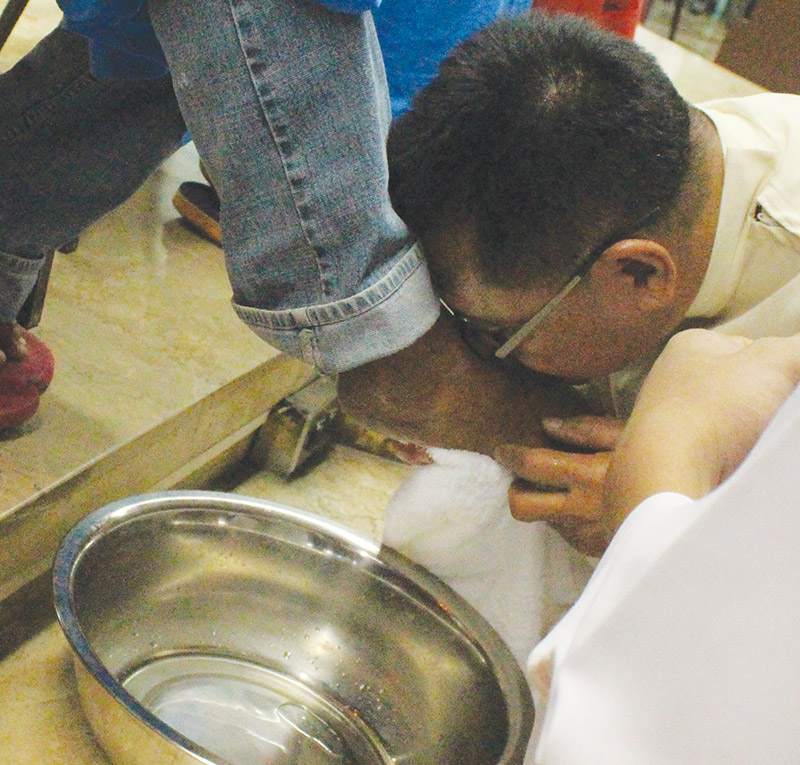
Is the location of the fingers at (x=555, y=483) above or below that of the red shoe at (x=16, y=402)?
above

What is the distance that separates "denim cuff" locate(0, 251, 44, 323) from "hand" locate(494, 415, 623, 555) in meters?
0.65

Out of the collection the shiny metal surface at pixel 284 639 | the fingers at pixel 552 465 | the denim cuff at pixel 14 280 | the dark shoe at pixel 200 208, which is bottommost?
the shiny metal surface at pixel 284 639

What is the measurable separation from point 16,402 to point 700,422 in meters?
0.93

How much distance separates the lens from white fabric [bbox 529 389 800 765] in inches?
11.8

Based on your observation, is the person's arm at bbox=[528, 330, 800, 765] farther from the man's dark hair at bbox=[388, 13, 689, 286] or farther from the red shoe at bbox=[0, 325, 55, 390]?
the red shoe at bbox=[0, 325, 55, 390]

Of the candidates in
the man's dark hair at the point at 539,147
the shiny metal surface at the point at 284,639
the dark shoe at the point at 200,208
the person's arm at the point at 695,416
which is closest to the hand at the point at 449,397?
the man's dark hair at the point at 539,147

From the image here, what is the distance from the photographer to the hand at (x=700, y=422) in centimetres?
44

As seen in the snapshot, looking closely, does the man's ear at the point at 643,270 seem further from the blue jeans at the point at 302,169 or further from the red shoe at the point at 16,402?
the red shoe at the point at 16,402

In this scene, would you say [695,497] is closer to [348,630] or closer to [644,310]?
[644,310]

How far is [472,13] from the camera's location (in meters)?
1.11

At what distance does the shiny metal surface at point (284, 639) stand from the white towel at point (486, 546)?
0.03 m

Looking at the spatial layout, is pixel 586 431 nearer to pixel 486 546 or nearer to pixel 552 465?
pixel 552 465

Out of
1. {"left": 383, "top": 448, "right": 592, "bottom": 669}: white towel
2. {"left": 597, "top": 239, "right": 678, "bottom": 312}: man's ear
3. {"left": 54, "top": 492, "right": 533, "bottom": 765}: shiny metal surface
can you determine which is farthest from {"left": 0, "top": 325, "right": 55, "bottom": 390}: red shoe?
{"left": 597, "top": 239, "right": 678, "bottom": 312}: man's ear

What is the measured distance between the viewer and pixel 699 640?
1.05ft
